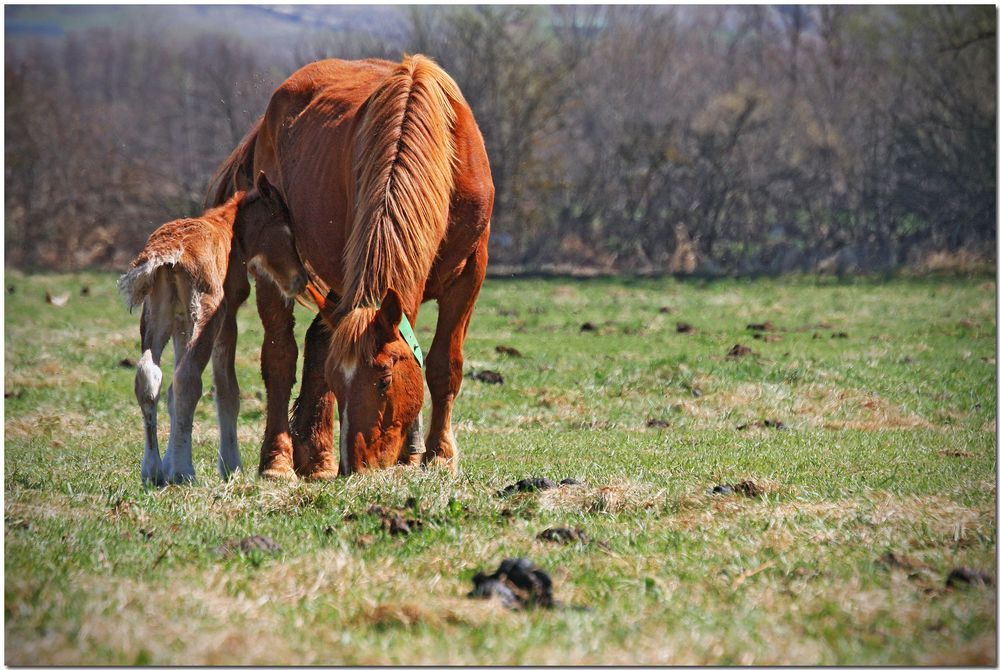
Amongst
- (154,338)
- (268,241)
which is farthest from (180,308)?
(268,241)

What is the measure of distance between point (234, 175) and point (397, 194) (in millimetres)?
2466

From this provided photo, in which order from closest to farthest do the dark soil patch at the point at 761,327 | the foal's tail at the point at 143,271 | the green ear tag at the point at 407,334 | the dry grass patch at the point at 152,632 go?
the dry grass patch at the point at 152,632
the green ear tag at the point at 407,334
the foal's tail at the point at 143,271
the dark soil patch at the point at 761,327

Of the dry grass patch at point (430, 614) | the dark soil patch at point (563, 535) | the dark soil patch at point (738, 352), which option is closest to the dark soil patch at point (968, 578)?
the dark soil patch at point (563, 535)

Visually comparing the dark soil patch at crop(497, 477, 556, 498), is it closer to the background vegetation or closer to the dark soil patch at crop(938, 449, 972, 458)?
the dark soil patch at crop(938, 449, 972, 458)

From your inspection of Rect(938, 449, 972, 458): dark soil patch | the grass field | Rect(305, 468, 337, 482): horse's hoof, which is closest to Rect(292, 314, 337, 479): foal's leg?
Rect(305, 468, 337, 482): horse's hoof

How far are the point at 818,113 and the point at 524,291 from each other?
11695 millimetres

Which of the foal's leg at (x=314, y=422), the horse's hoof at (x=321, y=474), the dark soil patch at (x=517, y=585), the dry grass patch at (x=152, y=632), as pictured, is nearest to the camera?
the dry grass patch at (x=152, y=632)

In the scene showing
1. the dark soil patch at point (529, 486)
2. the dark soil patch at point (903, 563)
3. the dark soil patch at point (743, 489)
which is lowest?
the dark soil patch at point (529, 486)

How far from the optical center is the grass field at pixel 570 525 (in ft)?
10.1

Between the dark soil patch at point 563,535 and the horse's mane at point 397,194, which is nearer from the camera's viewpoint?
the dark soil patch at point 563,535

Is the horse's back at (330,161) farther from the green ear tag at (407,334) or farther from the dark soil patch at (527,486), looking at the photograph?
Answer: the dark soil patch at (527,486)

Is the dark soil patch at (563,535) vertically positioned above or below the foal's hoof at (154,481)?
above

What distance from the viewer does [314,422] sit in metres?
6.16

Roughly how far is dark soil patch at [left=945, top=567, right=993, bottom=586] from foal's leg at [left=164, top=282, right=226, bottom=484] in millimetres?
3534
